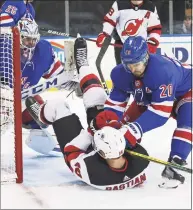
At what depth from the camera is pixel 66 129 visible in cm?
246

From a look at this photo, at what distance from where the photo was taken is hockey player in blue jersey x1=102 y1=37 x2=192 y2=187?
2342mm

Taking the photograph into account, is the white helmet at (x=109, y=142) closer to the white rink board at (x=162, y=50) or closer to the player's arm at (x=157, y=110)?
the player's arm at (x=157, y=110)

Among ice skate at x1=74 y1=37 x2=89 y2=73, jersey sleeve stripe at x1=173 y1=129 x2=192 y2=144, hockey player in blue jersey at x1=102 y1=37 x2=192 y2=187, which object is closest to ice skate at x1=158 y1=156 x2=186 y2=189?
hockey player in blue jersey at x1=102 y1=37 x2=192 y2=187

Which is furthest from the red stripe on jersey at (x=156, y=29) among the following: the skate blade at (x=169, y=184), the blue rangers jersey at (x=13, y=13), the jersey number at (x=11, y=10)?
the skate blade at (x=169, y=184)

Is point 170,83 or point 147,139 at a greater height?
point 170,83

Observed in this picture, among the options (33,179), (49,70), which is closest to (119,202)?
(33,179)

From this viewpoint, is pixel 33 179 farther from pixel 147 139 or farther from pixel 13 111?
pixel 147 139

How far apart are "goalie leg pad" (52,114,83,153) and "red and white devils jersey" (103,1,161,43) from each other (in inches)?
91.7

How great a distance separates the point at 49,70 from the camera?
10.9 ft

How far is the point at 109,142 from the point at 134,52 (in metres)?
0.37

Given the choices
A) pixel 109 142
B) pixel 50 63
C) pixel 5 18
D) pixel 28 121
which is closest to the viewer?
pixel 109 142

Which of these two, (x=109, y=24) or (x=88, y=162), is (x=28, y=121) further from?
(x=109, y=24)

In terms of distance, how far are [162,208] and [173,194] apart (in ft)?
0.65

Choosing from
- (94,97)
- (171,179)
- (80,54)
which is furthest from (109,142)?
(80,54)
